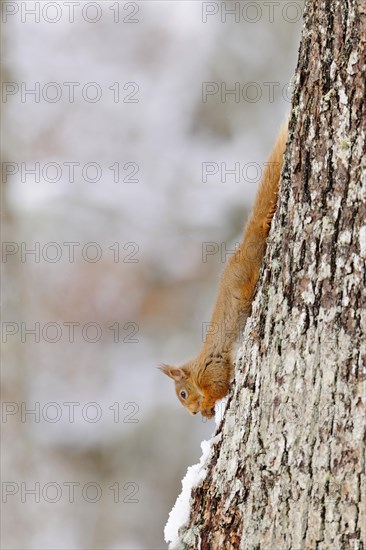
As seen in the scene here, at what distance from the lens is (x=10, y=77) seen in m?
6.97

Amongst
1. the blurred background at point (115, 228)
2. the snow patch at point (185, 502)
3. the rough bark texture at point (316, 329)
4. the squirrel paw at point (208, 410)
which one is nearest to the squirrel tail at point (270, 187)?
the rough bark texture at point (316, 329)

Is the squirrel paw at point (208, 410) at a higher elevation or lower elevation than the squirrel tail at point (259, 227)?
lower

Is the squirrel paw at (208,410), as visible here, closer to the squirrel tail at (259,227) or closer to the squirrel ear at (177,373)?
the squirrel ear at (177,373)

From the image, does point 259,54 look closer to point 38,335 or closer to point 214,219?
point 214,219

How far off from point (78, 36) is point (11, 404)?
3.20m

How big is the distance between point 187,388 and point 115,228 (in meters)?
3.97

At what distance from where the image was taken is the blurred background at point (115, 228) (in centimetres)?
661

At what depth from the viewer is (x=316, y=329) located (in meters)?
1.73

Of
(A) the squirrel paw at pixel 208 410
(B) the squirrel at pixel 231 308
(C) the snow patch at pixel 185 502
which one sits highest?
(B) the squirrel at pixel 231 308

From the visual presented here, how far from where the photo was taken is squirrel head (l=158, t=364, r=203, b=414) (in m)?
2.96

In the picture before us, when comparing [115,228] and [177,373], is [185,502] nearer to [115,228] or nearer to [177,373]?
[177,373]

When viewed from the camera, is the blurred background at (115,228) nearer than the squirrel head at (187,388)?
No

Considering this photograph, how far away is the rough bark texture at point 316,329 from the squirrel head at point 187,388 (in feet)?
3.47

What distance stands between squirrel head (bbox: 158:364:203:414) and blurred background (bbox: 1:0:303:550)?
3.42 metres
